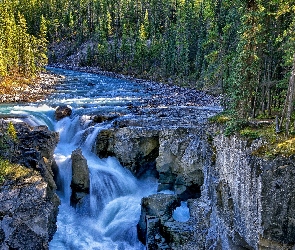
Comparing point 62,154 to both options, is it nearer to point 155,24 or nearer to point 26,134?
point 26,134

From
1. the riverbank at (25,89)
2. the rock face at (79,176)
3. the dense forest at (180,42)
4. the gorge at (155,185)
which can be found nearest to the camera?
the gorge at (155,185)

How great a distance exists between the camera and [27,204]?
17672 mm

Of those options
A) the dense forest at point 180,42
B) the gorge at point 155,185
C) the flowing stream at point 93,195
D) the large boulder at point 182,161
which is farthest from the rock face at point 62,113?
the dense forest at point 180,42

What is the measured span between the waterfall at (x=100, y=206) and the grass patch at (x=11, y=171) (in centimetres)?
483

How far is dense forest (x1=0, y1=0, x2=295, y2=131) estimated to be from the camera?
19.9 metres

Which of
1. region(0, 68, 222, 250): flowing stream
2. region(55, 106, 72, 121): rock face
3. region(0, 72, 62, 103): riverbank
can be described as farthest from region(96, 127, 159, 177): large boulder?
region(0, 72, 62, 103): riverbank

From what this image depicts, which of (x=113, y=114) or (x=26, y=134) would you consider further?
(x=113, y=114)

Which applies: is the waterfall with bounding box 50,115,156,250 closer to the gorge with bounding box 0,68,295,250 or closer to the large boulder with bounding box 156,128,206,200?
the gorge with bounding box 0,68,295,250

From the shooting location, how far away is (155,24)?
102 m

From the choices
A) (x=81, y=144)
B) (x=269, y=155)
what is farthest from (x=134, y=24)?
(x=269, y=155)

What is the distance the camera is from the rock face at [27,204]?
16891 millimetres

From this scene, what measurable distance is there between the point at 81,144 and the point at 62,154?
211cm

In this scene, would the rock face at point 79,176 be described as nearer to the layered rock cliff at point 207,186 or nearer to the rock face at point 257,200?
the layered rock cliff at point 207,186

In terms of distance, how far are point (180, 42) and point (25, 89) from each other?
38.1 metres
